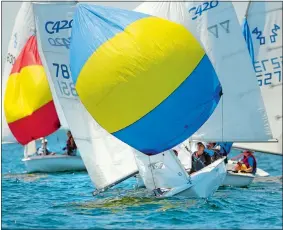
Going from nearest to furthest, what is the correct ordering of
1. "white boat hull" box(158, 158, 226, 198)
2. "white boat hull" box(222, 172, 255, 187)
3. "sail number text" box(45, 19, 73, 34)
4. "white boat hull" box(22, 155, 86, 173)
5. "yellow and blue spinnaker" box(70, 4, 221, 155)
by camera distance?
"yellow and blue spinnaker" box(70, 4, 221, 155) < "white boat hull" box(158, 158, 226, 198) < "sail number text" box(45, 19, 73, 34) < "white boat hull" box(222, 172, 255, 187) < "white boat hull" box(22, 155, 86, 173)

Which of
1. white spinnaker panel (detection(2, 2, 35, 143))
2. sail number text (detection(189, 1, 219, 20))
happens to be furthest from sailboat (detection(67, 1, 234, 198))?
white spinnaker panel (detection(2, 2, 35, 143))

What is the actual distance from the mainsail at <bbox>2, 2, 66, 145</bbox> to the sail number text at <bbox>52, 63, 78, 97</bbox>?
870 centimetres

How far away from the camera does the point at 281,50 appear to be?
27.5 metres

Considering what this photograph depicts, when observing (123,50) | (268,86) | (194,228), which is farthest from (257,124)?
(194,228)

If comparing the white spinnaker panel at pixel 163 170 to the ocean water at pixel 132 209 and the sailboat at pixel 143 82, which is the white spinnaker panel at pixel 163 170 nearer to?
the sailboat at pixel 143 82

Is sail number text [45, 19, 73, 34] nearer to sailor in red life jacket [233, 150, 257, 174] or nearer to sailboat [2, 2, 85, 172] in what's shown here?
sailor in red life jacket [233, 150, 257, 174]

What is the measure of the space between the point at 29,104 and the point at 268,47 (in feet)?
24.6

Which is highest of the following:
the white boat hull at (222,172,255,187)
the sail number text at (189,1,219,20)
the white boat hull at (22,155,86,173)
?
the sail number text at (189,1,219,20)

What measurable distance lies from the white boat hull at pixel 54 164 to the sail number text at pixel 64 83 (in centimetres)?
877

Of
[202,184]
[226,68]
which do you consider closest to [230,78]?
[226,68]

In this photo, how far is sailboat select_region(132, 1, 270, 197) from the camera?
2353cm

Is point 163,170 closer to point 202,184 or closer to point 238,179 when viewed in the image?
point 202,184

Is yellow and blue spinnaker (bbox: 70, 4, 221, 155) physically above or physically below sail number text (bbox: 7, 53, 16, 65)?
below

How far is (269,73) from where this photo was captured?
27.6 meters
